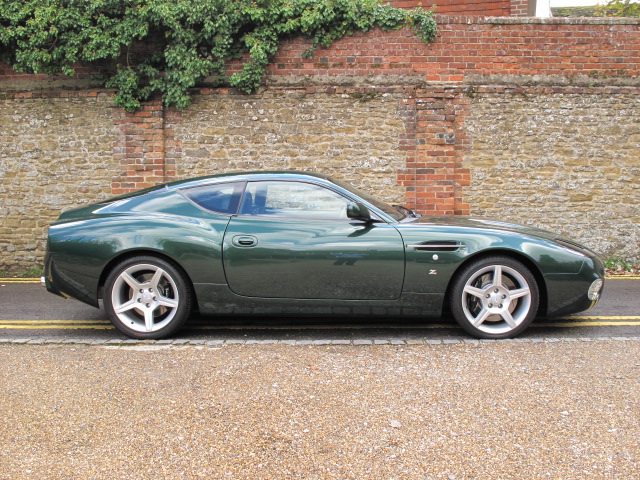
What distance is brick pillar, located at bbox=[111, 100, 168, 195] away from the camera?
941cm

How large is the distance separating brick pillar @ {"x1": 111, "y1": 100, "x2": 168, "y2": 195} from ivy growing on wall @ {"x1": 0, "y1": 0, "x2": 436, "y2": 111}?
0.21 metres

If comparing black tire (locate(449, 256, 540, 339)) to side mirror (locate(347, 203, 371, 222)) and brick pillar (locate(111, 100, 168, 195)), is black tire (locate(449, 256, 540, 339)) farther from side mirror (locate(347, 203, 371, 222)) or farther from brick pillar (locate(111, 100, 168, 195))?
brick pillar (locate(111, 100, 168, 195))

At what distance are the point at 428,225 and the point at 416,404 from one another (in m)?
1.96

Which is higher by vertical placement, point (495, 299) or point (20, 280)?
point (495, 299)

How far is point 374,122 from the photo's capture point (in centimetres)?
949

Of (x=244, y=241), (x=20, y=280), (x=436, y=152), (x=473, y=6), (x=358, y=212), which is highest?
(x=473, y=6)

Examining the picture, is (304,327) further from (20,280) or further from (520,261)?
(20,280)

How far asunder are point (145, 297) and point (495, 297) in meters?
2.91

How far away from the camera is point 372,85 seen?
31.0 ft

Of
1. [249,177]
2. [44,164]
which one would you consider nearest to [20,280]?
[44,164]

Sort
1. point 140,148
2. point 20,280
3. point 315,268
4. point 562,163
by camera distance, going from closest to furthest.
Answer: point 315,268 < point 20,280 < point 140,148 < point 562,163

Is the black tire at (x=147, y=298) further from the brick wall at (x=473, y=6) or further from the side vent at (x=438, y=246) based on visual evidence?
the brick wall at (x=473, y=6)

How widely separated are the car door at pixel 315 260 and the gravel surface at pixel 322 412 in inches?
19.7

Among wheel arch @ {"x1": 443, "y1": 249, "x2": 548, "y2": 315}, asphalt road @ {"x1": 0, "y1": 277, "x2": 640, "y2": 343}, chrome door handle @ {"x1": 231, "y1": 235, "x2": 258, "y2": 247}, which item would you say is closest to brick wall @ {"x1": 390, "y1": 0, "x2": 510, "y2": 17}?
asphalt road @ {"x1": 0, "y1": 277, "x2": 640, "y2": 343}
